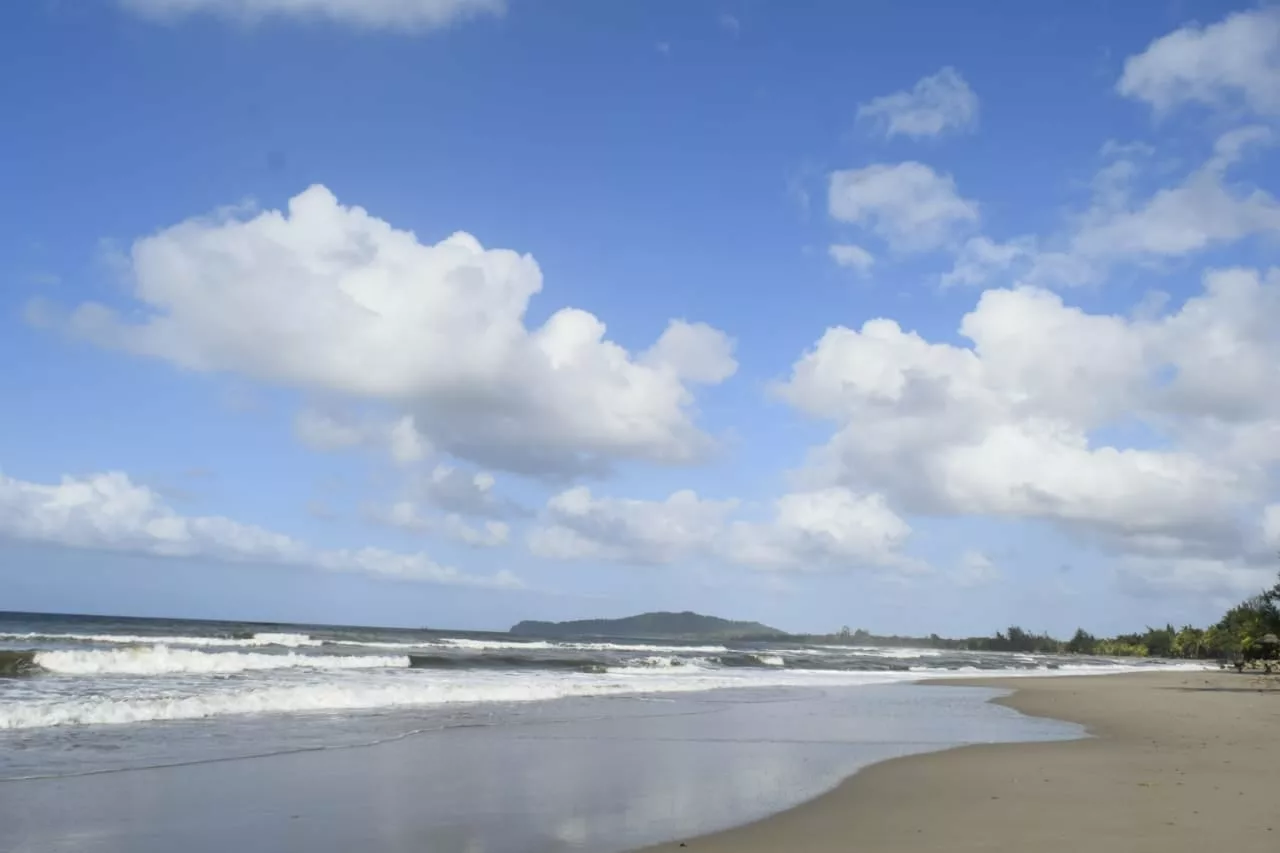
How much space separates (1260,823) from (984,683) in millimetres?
30934

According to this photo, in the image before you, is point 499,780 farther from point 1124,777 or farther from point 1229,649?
point 1229,649

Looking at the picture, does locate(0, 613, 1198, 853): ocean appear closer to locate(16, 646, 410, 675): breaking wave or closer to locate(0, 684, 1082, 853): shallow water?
locate(0, 684, 1082, 853): shallow water

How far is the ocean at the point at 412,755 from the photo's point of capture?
7832 mm

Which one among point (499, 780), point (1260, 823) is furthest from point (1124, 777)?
point (499, 780)

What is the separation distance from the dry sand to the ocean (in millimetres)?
695

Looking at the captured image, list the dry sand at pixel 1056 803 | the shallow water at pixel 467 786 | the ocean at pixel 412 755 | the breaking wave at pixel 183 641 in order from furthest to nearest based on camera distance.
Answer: the breaking wave at pixel 183 641 < the ocean at pixel 412 755 < the shallow water at pixel 467 786 < the dry sand at pixel 1056 803

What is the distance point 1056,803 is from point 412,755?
776 centimetres

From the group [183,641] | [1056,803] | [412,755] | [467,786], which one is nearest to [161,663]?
[183,641]

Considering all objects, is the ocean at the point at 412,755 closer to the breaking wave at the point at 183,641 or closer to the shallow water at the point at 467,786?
the shallow water at the point at 467,786

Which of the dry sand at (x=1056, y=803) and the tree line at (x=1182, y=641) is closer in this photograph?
the dry sand at (x=1056, y=803)

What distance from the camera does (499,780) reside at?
10242mm

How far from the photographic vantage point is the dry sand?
7.37 metres

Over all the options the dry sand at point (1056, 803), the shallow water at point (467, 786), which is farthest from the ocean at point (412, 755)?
the dry sand at point (1056, 803)

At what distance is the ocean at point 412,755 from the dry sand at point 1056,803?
0.70 m
